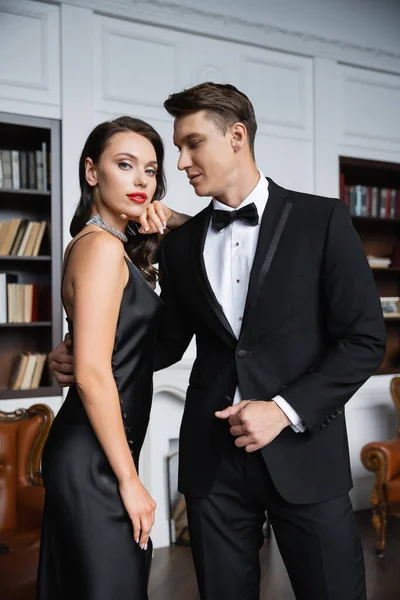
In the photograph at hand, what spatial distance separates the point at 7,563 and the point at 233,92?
2.00 m

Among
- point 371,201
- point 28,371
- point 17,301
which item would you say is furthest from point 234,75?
point 28,371

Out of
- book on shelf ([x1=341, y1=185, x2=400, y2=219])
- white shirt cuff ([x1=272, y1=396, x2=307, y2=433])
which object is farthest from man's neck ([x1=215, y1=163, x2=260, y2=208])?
book on shelf ([x1=341, y1=185, x2=400, y2=219])

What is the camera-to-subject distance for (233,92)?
1787mm

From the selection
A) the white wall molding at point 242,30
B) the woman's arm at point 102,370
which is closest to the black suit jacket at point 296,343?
the woman's arm at point 102,370

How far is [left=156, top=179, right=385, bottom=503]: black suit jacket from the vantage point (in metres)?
1.57

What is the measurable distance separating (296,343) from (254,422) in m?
0.26

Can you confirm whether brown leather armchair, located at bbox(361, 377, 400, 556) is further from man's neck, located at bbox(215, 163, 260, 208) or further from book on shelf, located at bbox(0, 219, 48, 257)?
man's neck, located at bbox(215, 163, 260, 208)

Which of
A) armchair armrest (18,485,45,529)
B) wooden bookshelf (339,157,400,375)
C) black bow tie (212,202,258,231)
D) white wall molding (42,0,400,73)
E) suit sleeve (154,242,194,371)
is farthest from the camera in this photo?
wooden bookshelf (339,157,400,375)

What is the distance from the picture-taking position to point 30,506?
316 cm

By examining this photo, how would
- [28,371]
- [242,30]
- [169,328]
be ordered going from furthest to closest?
[242,30]
[28,371]
[169,328]

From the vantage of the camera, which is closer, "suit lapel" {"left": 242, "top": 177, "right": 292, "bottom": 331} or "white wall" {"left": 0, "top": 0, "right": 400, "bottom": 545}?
"suit lapel" {"left": 242, "top": 177, "right": 292, "bottom": 331}

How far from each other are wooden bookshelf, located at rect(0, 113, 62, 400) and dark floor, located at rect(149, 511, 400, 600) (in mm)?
1284

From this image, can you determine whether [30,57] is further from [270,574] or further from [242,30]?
[270,574]

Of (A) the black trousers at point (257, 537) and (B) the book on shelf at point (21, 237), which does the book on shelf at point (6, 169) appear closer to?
(B) the book on shelf at point (21, 237)
